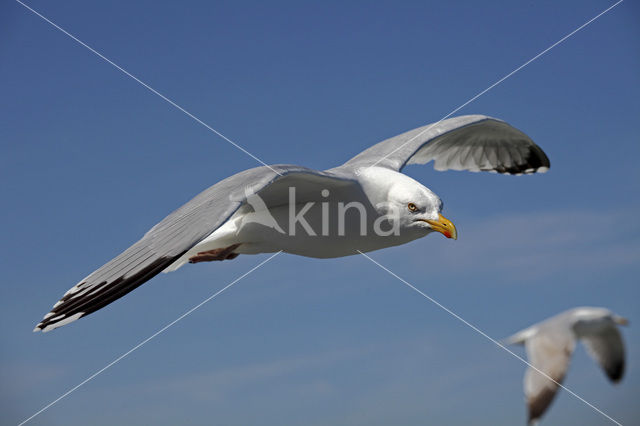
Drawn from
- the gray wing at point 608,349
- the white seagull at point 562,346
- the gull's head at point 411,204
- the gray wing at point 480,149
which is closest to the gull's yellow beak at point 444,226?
the gull's head at point 411,204

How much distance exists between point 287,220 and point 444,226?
1.03 m

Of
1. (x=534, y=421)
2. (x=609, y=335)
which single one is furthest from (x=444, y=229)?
(x=534, y=421)

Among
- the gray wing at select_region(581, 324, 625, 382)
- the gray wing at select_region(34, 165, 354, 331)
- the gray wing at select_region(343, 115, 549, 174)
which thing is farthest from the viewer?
the gray wing at select_region(343, 115, 549, 174)

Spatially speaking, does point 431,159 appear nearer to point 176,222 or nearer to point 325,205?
point 325,205

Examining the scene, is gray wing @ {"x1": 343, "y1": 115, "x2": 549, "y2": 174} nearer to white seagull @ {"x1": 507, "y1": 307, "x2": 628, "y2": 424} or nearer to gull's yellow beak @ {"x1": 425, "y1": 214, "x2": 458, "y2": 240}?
gull's yellow beak @ {"x1": 425, "y1": 214, "x2": 458, "y2": 240}

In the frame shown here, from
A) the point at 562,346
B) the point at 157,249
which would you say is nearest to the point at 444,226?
the point at 562,346

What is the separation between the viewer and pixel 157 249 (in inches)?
126

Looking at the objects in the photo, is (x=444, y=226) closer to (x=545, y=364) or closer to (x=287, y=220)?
(x=287, y=220)

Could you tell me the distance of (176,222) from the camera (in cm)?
346

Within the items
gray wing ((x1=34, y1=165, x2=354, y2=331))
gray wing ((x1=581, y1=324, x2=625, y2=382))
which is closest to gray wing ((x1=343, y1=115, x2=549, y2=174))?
gray wing ((x1=34, y1=165, x2=354, y2=331))

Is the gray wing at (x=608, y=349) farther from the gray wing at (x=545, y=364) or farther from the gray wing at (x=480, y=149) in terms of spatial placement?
the gray wing at (x=480, y=149)

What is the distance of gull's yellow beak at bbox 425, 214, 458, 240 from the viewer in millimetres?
4000

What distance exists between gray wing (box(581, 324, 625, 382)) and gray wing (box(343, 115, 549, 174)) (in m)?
2.47

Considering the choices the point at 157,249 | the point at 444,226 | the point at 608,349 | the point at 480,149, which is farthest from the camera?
the point at 480,149
